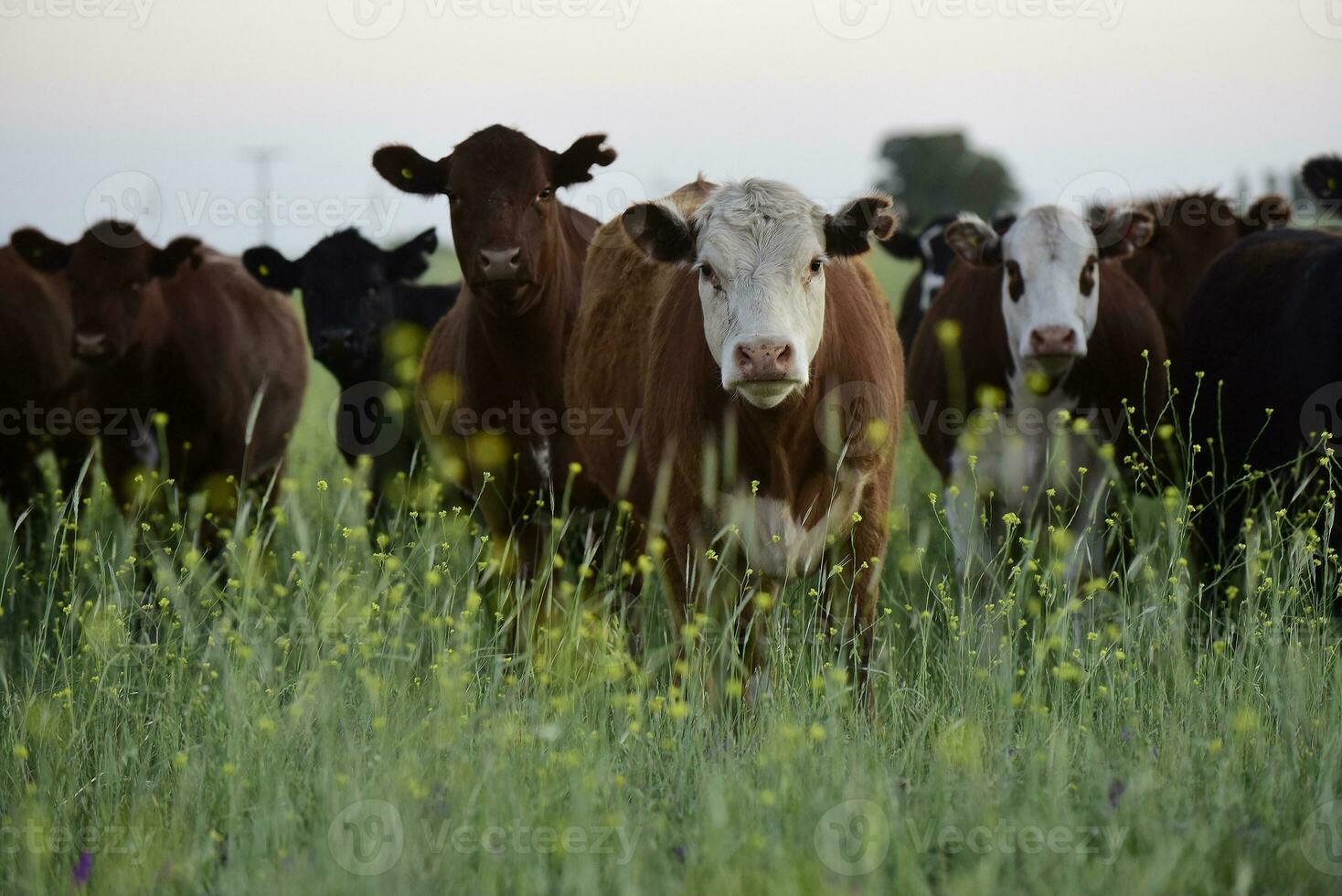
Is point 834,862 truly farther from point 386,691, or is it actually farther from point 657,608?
point 657,608

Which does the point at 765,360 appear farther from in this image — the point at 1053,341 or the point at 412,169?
the point at 412,169

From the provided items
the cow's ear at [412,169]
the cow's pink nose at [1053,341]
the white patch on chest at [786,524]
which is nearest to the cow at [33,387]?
the cow's ear at [412,169]

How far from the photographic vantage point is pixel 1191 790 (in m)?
3.67

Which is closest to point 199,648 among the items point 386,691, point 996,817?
point 386,691

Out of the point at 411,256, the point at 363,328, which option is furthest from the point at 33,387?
the point at 411,256

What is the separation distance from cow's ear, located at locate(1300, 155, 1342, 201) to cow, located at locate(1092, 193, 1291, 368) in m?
0.46

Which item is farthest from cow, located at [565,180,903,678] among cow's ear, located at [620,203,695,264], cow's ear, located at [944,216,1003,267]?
cow's ear, located at [944,216,1003,267]

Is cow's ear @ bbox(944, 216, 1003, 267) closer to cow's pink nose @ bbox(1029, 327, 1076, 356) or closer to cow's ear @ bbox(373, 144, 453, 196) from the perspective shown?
cow's pink nose @ bbox(1029, 327, 1076, 356)

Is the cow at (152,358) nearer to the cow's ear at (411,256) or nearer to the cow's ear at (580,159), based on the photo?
the cow's ear at (411,256)

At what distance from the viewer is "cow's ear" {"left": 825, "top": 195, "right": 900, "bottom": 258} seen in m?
5.04

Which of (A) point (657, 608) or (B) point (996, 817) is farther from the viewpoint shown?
(A) point (657, 608)

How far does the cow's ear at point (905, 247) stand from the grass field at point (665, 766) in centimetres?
526

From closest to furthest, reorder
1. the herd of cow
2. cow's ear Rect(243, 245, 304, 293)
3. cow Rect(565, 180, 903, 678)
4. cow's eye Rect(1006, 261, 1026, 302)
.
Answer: cow Rect(565, 180, 903, 678) < the herd of cow < cow's eye Rect(1006, 261, 1026, 302) < cow's ear Rect(243, 245, 304, 293)

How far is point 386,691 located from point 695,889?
144 centimetres
